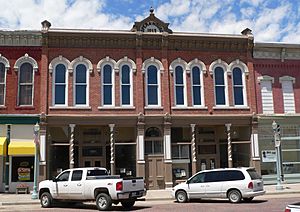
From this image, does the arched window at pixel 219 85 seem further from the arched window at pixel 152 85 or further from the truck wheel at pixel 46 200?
the truck wheel at pixel 46 200

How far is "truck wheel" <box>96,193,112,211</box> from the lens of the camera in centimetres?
1498

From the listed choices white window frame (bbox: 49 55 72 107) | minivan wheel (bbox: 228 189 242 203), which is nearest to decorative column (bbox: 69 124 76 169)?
white window frame (bbox: 49 55 72 107)

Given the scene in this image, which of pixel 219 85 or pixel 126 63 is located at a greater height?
pixel 126 63

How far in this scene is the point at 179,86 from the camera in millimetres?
25391

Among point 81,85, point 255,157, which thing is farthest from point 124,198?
point 255,157

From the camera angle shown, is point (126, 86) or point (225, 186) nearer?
point (225, 186)

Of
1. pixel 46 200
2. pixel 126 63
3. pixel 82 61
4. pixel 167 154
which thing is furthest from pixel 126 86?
pixel 46 200

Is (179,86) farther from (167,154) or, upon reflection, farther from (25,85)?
(25,85)

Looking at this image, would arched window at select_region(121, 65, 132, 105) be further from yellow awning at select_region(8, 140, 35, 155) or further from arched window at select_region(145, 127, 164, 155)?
yellow awning at select_region(8, 140, 35, 155)

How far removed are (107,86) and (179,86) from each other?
470 centimetres

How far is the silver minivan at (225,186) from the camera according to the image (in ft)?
55.1

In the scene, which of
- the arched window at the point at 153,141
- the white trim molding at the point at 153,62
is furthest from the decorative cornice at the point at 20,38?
the arched window at the point at 153,141

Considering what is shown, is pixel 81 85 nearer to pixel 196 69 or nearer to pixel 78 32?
pixel 78 32

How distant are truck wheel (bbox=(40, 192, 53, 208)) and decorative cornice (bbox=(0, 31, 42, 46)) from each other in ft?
36.1
